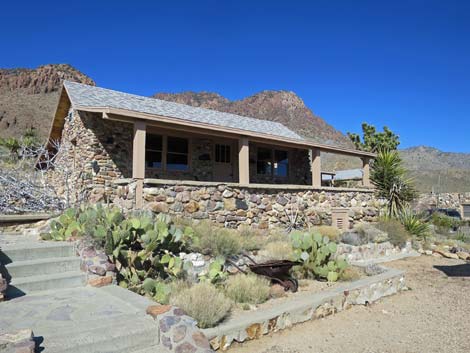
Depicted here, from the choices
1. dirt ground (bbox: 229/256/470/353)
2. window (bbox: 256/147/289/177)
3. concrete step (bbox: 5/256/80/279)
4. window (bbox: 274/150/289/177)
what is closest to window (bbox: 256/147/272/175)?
window (bbox: 256/147/289/177)

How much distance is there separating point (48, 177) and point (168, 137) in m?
6.30

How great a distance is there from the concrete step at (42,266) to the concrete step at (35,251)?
124 millimetres

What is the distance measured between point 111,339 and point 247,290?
2708 mm

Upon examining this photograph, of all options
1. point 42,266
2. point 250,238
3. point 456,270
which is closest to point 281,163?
point 456,270

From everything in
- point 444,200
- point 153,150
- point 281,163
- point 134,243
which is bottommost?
point 134,243

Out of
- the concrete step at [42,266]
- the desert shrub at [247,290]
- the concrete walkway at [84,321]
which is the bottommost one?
the desert shrub at [247,290]

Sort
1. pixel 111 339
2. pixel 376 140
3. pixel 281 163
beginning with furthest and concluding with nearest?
pixel 376 140 < pixel 281 163 < pixel 111 339

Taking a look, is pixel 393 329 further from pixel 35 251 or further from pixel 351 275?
pixel 35 251

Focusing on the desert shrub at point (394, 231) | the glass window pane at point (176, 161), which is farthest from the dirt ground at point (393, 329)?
the glass window pane at point (176, 161)

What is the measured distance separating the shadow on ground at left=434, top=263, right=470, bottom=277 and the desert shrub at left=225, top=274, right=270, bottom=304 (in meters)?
6.35

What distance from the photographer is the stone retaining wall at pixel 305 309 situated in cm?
464

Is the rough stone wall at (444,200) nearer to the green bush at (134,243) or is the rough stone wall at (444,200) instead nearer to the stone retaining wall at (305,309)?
the stone retaining wall at (305,309)

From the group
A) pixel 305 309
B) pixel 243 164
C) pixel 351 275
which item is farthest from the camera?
pixel 243 164

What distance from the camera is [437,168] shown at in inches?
2581
